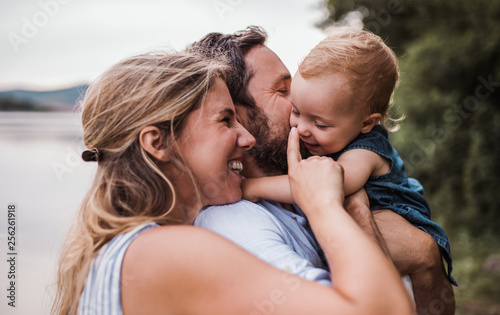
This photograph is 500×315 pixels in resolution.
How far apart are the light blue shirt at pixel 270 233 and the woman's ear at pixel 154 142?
31 cm

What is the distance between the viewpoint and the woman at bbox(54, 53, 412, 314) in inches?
56.9

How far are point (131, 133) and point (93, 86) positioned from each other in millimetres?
280

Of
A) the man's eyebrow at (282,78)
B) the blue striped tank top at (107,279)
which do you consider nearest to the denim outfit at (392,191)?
the man's eyebrow at (282,78)

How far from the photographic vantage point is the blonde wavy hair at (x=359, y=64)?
2154 millimetres

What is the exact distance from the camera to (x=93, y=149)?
6.06 ft

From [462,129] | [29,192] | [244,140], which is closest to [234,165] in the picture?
[244,140]

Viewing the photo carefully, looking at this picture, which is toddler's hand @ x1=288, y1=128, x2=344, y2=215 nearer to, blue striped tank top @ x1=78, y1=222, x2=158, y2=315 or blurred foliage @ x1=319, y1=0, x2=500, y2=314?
blue striped tank top @ x1=78, y1=222, x2=158, y2=315

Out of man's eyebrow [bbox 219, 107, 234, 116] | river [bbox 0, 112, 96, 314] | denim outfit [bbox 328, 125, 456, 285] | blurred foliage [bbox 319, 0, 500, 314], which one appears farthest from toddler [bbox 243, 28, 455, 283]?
blurred foliage [bbox 319, 0, 500, 314]

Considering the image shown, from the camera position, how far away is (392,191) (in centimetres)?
231

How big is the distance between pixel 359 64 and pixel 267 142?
60 centimetres

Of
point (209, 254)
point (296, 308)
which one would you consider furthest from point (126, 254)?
point (296, 308)

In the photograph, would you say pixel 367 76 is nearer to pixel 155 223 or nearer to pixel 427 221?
pixel 427 221

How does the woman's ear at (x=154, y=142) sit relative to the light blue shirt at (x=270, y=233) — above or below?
above

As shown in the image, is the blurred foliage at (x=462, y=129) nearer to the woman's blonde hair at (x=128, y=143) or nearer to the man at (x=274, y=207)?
the man at (x=274, y=207)
